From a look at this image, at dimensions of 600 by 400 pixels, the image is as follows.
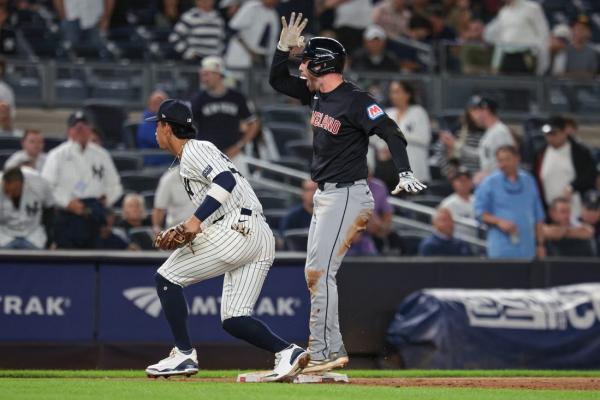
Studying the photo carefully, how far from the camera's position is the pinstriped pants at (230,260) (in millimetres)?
8469

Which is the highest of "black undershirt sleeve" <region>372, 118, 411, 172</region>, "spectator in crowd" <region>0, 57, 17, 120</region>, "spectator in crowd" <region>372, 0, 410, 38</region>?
"spectator in crowd" <region>372, 0, 410, 38</region>

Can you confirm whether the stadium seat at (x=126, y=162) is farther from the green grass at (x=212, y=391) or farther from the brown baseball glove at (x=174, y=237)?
the brown baseball glove at (x=174, y=237)

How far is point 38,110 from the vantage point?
17.1 metres

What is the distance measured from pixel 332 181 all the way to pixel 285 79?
957mm

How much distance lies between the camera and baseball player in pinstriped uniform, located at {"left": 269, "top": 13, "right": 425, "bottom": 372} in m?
8.80

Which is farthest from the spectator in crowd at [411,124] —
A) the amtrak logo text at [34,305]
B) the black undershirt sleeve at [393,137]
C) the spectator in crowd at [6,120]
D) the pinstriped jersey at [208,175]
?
the pinstriped jersey at [208,175]

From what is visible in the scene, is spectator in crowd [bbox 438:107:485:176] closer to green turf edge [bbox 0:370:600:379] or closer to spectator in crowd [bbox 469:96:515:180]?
spectator in crowd [bbox 469:96:515:180]

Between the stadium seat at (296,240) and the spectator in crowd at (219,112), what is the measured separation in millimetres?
1192

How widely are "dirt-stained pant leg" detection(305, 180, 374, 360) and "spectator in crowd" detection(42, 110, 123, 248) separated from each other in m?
4.65

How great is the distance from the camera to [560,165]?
51.5ft

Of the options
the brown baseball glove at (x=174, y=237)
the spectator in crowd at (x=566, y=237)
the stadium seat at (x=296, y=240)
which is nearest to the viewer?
the brown baseball glove at (x=174, y=237)

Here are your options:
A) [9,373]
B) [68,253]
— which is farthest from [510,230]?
[9,373]

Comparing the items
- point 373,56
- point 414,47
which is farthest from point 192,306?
point 414,47

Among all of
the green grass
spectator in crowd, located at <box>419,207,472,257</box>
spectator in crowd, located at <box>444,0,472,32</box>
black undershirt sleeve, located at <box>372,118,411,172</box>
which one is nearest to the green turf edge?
the green grass
